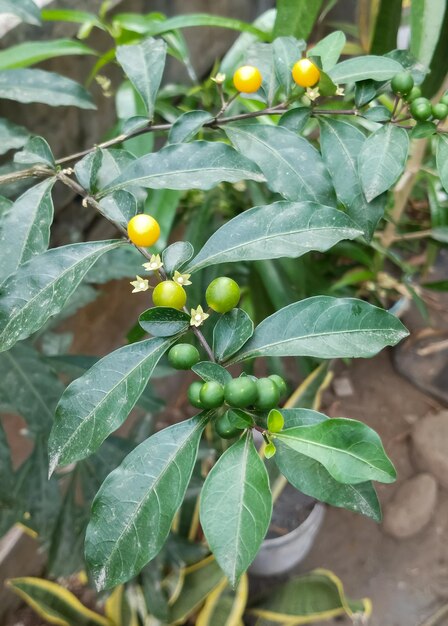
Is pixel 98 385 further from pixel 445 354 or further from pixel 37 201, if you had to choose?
pixel 445 354

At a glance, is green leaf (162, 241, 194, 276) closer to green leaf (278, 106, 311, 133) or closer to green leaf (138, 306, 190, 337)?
green leaf (138, 306, 190, 337)

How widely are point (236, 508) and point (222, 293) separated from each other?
0.44 ft

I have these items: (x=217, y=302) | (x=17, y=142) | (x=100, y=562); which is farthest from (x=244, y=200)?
(x=100, y=562)

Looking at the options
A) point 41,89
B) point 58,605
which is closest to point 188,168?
point 41,89

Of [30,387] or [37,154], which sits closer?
[37,154]

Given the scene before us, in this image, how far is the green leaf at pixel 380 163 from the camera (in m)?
0.41

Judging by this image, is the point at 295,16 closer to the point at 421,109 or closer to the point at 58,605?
the point at 421,109

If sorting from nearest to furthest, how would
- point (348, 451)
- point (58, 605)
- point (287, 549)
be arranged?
1. point (348, 451)
2. point (58, 605)
3. point (287, 549)

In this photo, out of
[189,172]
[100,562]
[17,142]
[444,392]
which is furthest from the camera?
[444,392]

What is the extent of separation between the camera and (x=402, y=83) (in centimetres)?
43

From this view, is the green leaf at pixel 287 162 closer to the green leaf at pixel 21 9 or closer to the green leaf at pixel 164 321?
the green leaf at pixel 164 321

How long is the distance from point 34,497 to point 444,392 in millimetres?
1088

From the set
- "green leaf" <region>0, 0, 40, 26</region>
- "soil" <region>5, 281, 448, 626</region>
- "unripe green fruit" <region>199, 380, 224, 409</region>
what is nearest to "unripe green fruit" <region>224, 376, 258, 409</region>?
"unripe green fruit" <region>199, 380, 224, 409</region>

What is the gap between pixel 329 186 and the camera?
44 centimetres
